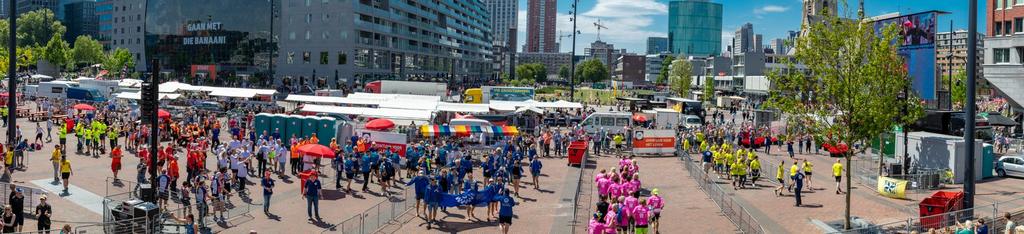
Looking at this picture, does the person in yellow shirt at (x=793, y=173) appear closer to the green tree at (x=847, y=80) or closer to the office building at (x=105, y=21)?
the green tree at (x=847, y=80)

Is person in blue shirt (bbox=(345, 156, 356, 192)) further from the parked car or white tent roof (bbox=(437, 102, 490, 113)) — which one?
the parked car

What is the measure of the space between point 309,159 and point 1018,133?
48.1 m

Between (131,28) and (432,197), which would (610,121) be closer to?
(432,197)

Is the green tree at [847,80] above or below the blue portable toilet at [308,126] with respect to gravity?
above

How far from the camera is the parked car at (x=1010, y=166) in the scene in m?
29.3

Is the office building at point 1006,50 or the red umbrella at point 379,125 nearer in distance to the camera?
the red umbrella at point 379,125

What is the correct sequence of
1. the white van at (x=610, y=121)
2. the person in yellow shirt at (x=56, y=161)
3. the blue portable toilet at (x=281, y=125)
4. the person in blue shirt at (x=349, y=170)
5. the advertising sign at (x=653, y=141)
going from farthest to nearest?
the white van at (x=610, y=121) → the advertising sign at (x=653, y=141) → the blue portable toilet at (x=281, y=125) → the person in blue shirt at (x=349, y=170) → the person in yellow shirt at (x=56, y=161)

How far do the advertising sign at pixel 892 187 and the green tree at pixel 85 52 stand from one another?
12160 centimetres

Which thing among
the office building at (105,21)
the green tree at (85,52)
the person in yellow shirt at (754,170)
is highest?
the office building at (105,21)

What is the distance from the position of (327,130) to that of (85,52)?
10418cm

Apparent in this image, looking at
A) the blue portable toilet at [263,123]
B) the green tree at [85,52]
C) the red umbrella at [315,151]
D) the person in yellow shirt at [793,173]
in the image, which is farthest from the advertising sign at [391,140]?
the green tree at [85,52]

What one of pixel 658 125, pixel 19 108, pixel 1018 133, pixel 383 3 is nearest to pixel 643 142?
pixel 658 125

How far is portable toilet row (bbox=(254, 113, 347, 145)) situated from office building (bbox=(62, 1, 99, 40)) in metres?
172

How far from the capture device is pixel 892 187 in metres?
24.3
